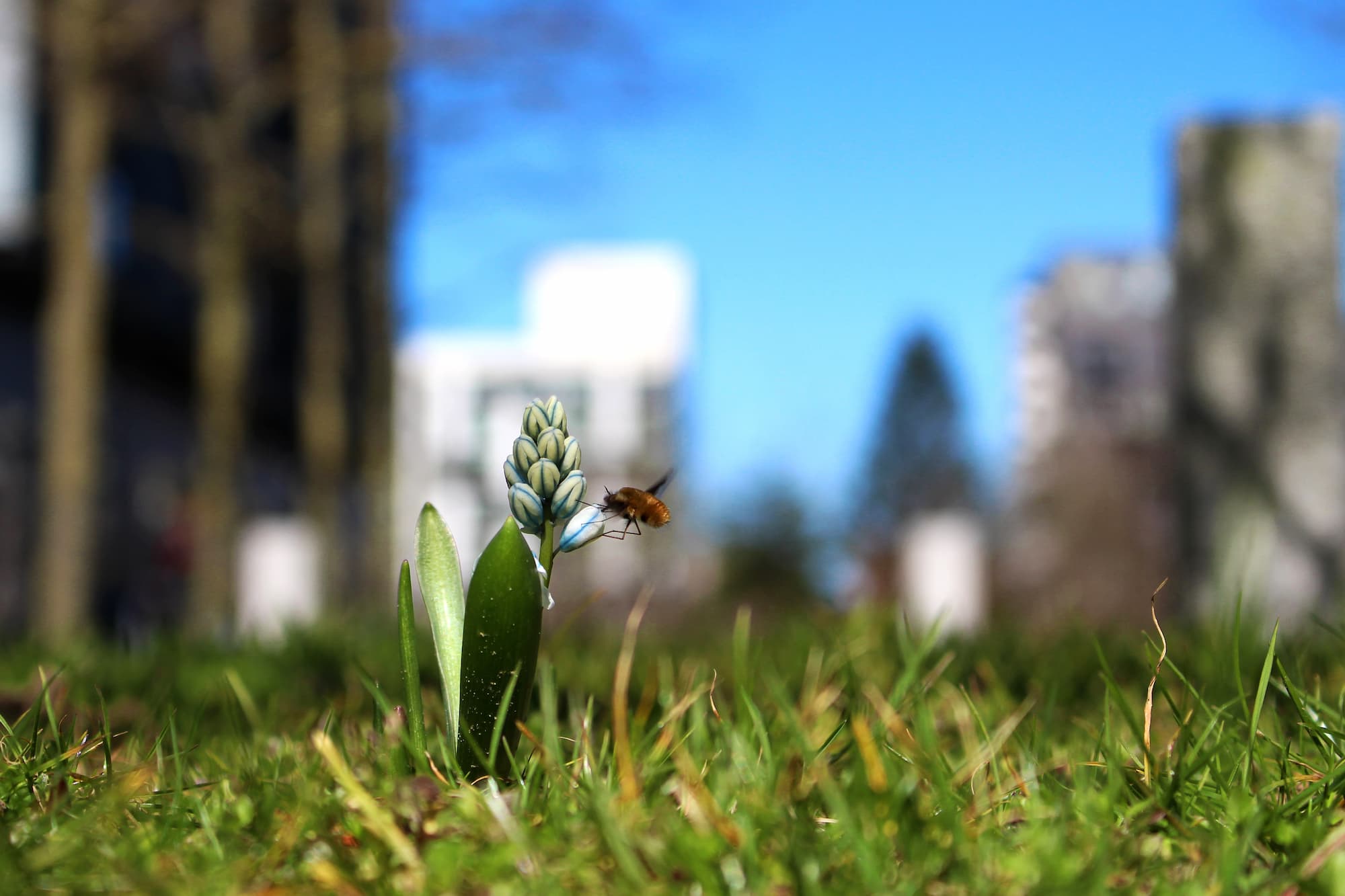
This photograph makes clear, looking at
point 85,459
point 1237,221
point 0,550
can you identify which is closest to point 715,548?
point 0,550

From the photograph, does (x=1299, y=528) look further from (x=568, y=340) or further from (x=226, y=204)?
(x=568, y=340)

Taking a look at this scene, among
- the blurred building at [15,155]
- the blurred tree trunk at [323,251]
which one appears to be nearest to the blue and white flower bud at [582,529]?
the blurred tree trunk at [323,251]

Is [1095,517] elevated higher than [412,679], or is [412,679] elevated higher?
[412,679]

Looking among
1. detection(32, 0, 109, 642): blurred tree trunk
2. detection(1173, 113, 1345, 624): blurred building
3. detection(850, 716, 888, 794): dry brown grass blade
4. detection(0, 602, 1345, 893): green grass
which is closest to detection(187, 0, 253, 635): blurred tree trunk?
detection(32, 0, 109, 642): blurred tree trunk

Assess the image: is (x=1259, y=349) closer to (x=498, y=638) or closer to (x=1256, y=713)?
(x=1256, y=713)

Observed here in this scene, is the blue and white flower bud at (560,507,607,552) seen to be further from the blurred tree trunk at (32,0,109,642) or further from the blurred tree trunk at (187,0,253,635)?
the blurred tree trunk at (187,0,253,635)

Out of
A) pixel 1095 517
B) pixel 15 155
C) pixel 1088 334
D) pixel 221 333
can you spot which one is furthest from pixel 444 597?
pixel 1088 334

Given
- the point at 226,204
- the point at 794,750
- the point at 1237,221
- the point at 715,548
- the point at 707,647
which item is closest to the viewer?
the point at 794,750
